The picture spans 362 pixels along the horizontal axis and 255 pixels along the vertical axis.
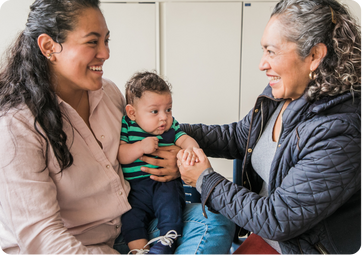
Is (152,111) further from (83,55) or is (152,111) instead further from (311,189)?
(311,189)

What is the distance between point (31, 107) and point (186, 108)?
6.53 feet

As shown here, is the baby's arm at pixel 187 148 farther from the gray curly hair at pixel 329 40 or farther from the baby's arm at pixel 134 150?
the gray curly hair at pixel 329 40

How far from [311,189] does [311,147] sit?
0.15 meters

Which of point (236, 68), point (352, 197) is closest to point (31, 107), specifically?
point (352, 197)

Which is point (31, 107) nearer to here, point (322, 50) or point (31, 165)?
point (31, 165)

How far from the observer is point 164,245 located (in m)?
1.22

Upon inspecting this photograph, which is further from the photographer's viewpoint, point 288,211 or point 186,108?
point 186,108

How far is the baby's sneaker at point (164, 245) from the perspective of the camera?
1212 mm

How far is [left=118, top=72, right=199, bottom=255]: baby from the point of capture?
1321mm

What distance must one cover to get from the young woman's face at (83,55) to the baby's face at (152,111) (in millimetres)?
252

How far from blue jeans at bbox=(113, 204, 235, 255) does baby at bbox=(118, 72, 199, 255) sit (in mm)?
42

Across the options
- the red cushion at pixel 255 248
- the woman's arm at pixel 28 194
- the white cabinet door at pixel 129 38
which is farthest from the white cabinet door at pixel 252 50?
the woman's arm at pixel 28 194

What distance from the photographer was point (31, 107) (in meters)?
1.07

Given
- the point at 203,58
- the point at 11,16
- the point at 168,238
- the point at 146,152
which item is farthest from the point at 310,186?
the point at 11,16
